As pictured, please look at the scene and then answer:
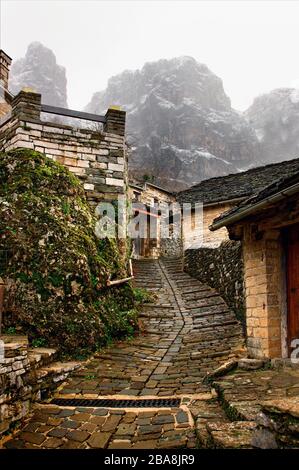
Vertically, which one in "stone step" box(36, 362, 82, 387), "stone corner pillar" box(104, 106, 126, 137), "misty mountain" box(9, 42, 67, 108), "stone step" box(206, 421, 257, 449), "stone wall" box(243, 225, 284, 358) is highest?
"misty mountain" box(9, 42, 67, 108)

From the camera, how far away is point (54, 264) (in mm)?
6359

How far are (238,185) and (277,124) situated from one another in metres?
48.1

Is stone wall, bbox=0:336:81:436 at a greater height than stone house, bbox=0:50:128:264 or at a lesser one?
lesser

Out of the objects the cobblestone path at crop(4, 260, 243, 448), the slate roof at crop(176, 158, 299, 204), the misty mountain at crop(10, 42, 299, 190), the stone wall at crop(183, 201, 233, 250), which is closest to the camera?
the cobblestone path at crop(4, 260, 243, 448)

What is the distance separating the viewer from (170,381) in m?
5.14

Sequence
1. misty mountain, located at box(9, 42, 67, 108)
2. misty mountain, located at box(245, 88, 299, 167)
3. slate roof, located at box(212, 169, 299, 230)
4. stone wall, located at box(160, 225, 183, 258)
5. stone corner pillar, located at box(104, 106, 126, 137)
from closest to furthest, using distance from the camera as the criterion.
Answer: slate roof, located at box(212, 169, 299, 230) < stone corner pillar, located at box(104, 106, 126, 137) < stone wall, located at box(160, 225, 183, 258) < misty mountain, located at box(245, 88, 299, 167) < misty mountain, located at box(9, 42, 67, 108)

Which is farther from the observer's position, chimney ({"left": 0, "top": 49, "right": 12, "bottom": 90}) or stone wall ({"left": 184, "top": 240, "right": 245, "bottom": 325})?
chimney ({"left": 0, "top": 49, "right": 12, "bottom": 90})

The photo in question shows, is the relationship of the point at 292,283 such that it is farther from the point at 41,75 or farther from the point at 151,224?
the point at 41,75

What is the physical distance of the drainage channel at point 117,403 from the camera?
4.29m

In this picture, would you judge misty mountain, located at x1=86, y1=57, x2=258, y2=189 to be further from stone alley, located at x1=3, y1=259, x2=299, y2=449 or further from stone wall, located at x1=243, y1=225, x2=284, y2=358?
stone wall, located at x1=243, y1=225, x2=284, y2=358

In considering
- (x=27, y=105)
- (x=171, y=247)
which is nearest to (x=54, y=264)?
(x=27, y=105)

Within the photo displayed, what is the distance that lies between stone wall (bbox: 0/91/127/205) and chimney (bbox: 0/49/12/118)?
6988 mm

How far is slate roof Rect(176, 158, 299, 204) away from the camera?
1243 cm

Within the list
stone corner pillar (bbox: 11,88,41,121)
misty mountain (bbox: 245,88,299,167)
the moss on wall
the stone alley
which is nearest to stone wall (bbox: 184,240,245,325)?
the stone alley
